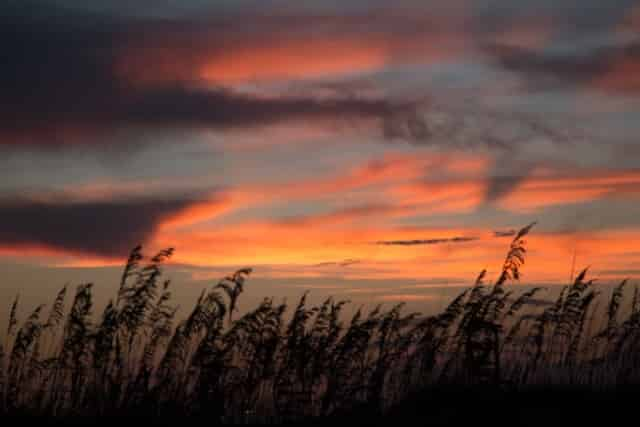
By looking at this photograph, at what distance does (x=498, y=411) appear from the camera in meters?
11.5

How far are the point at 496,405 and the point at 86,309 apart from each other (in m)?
6.95

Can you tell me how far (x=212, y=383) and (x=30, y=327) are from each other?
360 centimetres

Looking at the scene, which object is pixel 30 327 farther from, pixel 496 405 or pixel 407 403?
pixel 496 405

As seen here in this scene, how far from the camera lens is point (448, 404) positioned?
42.2 feet

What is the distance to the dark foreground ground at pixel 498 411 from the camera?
1128 cm

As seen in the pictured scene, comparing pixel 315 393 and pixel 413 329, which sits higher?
pixel 413 329

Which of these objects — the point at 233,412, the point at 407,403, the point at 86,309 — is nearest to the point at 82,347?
the point at 86,309

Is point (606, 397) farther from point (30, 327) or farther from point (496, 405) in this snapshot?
point (30, 327)

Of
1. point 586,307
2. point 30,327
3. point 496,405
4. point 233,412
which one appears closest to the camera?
point 496,405

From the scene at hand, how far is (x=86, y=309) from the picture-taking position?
46.1 feet

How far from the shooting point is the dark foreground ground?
1128cm

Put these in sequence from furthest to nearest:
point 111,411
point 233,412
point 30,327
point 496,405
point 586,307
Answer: point 586,307 → point 30,327 → point 233,412 → point 111,411 → point 496,405

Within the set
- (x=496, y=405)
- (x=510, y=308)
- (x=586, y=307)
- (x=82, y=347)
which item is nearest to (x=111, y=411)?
(x=82, y=347)

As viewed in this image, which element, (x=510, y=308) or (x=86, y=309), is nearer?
(x=86, y=309)
